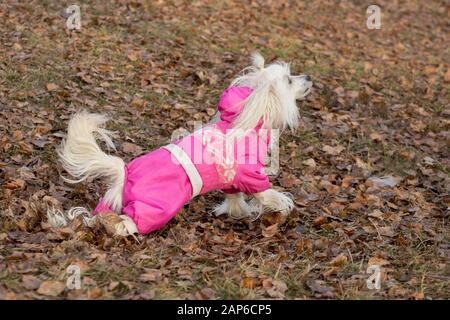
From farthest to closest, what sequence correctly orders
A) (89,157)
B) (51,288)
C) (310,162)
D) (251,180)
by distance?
(310,162), (251,180), (89,157), (51,288)

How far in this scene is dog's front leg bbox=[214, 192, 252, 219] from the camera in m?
5.59

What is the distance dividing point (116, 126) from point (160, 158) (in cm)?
221

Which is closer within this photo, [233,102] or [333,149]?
[233,102]

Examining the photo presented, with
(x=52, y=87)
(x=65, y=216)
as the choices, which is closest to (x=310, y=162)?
(x=65, y=216)

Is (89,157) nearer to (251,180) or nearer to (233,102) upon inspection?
(233,102)

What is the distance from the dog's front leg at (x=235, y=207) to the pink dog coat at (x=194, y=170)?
298mm

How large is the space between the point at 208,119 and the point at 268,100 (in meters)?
2.65

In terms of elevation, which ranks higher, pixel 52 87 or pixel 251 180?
pixel 52 87

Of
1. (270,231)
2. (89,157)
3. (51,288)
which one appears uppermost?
(89,157)

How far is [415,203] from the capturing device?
243 inches

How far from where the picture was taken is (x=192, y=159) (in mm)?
4934

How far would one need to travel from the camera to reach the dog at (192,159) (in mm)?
4770
